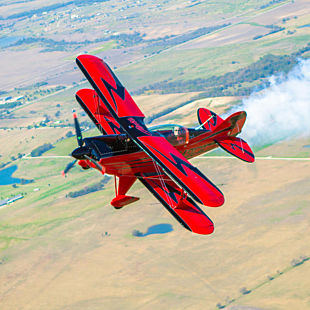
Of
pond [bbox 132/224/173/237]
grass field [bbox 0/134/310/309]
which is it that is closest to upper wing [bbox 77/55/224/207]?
grass field [bbox 0/134/310/309]

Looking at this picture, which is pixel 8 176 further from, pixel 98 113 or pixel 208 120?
pixel 208 120

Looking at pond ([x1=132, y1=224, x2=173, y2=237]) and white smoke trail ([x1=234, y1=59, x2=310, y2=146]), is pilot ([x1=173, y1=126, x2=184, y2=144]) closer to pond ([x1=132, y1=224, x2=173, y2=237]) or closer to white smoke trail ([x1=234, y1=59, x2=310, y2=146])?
pond ([x1=132, y1=224, x2=173, y2=237])

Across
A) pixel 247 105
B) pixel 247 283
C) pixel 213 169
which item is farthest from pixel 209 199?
pixel 247 105

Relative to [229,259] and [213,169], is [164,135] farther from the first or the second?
[213,169]

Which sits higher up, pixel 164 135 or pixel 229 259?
pixel 164 135

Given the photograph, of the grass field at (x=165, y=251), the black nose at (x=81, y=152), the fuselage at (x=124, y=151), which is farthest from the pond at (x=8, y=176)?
the black nose at (x=81, y=152)

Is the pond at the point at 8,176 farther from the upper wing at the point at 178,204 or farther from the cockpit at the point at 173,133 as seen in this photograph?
the upper wing at the point at 178,204
